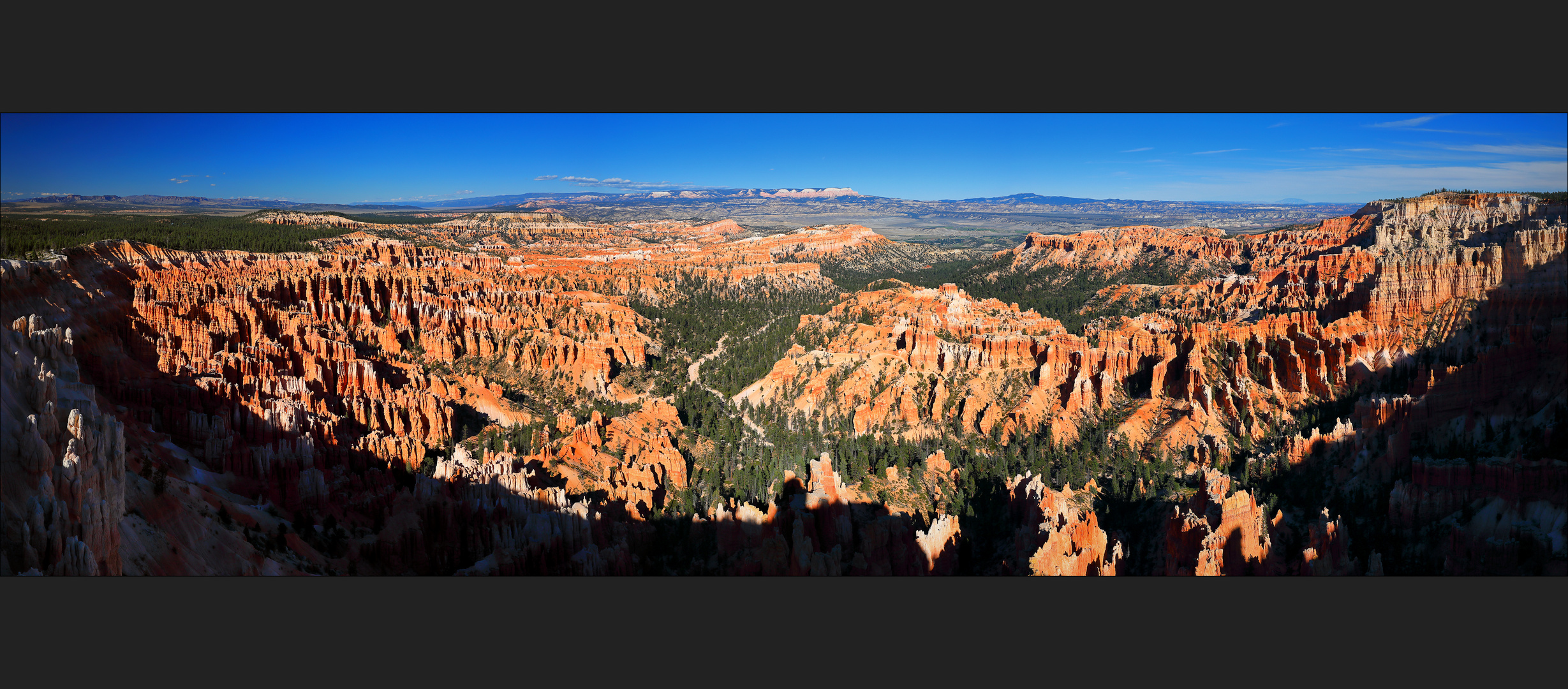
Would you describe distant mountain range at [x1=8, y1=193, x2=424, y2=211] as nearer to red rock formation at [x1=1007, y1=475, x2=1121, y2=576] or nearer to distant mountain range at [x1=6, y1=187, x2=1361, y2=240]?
distant mountain range at [x1=6, y1=187, x2=1361, y2=240]

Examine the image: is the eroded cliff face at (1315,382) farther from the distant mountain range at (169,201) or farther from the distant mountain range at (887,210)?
the distant mountain range at (169,201)

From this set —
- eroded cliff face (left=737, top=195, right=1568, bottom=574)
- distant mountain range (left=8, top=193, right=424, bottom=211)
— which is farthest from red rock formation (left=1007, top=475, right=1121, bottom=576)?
distant mountain range (left=8, top=193, right=424, bottom=211)

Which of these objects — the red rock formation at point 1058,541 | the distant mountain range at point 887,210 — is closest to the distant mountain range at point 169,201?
the distant mountain range at point 887,210

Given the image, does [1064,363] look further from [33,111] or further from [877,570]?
[33,111]

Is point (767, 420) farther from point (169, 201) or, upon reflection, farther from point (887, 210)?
point (887, 210)

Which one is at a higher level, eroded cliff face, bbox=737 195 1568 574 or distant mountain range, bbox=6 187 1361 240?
distant mountain range, bbox=6 187 1361 240

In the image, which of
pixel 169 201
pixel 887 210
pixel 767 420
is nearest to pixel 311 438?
pixel 169 201
